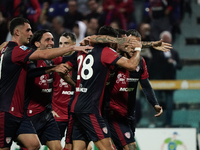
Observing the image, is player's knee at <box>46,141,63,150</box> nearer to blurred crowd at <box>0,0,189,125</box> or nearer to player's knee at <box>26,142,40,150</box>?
player's knee at <box>26,142,40,150</box>

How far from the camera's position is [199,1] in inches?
397

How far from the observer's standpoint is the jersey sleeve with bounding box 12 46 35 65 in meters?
4.40

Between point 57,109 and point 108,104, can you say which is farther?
point 57,109

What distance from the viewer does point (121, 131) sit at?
5.28 meters

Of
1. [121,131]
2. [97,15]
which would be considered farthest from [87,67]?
[97,15]

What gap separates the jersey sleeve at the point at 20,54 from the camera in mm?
4398

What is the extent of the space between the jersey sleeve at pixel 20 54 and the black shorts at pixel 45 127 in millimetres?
1096

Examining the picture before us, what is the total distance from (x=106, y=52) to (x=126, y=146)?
63.8 inches

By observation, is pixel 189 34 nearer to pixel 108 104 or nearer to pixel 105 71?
pixel 108 104

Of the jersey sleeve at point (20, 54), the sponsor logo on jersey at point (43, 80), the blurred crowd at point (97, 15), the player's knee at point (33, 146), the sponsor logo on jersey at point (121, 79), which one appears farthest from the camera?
the blurred crowd at point (97, 15)

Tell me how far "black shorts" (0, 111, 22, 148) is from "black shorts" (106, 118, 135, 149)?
4.89 feet

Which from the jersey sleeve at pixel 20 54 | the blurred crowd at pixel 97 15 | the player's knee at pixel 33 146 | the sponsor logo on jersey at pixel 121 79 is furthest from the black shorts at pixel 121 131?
the blurred crowd at pixel 97 15

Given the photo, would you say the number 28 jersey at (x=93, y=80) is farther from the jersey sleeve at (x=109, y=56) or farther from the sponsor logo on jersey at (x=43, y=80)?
the sponsor logo on jersey at (x=43, y=80)

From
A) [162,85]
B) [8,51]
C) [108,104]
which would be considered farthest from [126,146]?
[162,85]
